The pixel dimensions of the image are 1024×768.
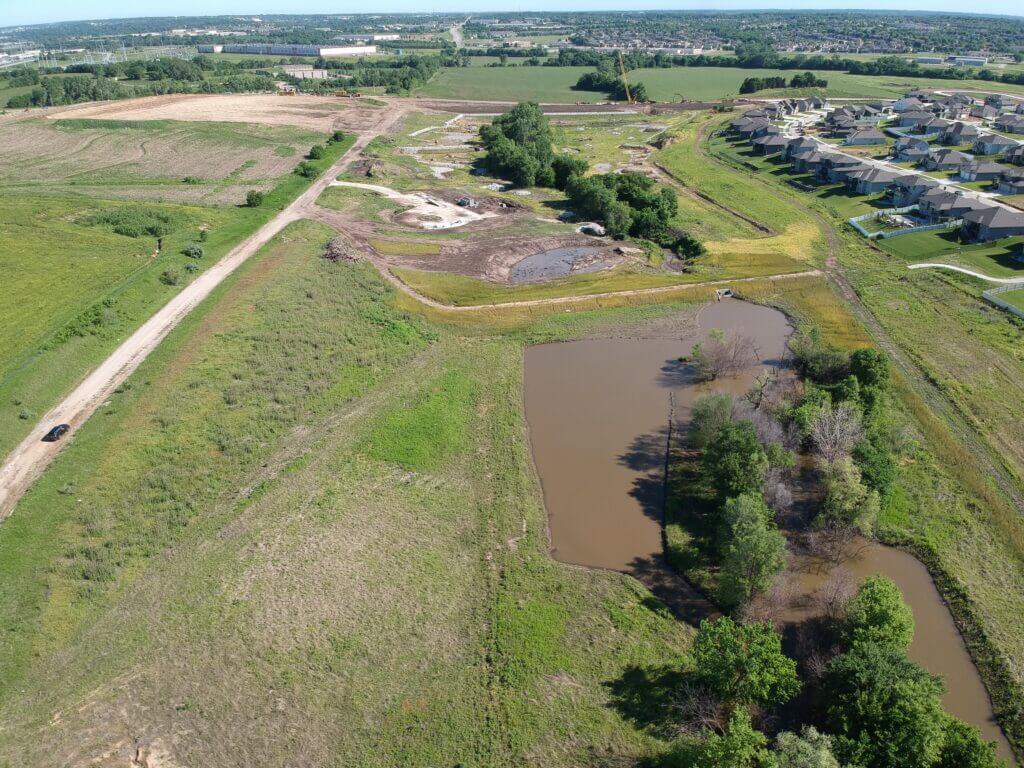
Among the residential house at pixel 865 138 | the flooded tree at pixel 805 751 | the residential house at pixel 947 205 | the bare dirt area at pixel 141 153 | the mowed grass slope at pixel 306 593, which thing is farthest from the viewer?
the residential house at pixel 865 138

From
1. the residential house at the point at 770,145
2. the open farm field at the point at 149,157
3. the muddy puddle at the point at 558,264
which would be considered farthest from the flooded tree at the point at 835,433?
the residential house at the point at 770,145

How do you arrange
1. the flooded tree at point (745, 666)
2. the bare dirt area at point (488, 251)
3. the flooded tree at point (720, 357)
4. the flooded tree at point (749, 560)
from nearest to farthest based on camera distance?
the flooded tree at point (745, 666), the flooded tree at point (749, 560), the flooded tree at point (720, 357), the bare dirt area at point (488, 251)

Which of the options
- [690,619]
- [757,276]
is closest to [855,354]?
[757,276]

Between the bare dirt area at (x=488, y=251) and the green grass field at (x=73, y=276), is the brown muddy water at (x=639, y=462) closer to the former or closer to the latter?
the bare dirt area at (x=488, y=251)

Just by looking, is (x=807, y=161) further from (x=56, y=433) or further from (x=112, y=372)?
(x=56, y=433)

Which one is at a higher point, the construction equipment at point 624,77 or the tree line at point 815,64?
the tree line at point 815,64

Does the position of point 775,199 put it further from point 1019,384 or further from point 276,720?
point 276,720
